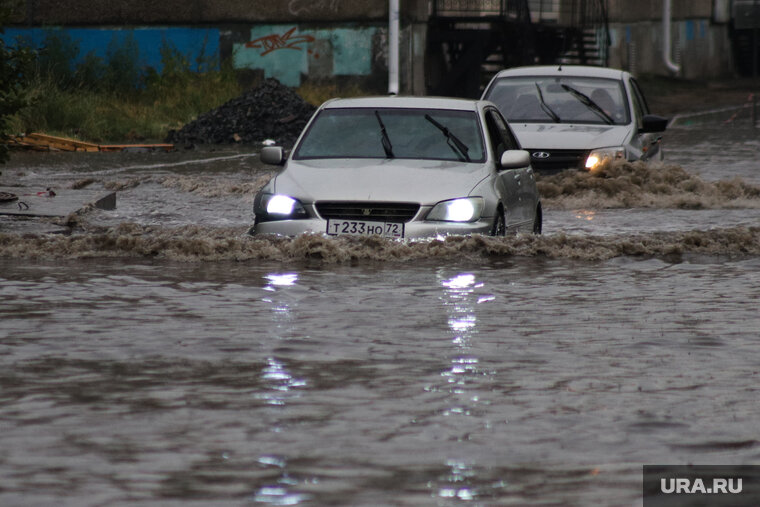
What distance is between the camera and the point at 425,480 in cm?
502

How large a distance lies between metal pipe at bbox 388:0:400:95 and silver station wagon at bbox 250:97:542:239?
833 inches

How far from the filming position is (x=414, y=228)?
10992mm

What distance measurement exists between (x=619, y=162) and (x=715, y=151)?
9549 millimetres

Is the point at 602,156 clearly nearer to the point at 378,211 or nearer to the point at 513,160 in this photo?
the point at 513,160

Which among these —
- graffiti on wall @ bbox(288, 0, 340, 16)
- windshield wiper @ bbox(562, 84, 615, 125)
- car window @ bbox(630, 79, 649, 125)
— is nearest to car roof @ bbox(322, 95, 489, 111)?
windshield wiper @ bbox(562, 84, 615, 125)

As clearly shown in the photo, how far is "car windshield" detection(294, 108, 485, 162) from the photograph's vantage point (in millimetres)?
12008

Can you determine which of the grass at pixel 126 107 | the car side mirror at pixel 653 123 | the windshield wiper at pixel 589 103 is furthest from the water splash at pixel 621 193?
the grass at pixel 126 107

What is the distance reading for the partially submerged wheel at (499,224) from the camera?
37.5 ft

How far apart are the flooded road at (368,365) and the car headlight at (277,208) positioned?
7.4 inches

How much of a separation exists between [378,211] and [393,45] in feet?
77.4

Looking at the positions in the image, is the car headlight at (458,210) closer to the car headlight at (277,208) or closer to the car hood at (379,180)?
the car hood at (379,180)

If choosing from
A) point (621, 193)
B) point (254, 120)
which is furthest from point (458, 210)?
point (254, 120)

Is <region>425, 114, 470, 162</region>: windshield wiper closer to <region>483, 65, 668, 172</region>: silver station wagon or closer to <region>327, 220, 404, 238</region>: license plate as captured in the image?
<region>327, 220, 404, 238</region>: license plate

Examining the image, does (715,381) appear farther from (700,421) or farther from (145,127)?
(145,127)
